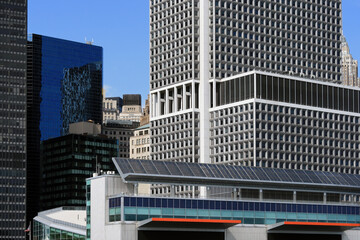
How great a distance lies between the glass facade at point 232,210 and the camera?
15238cm

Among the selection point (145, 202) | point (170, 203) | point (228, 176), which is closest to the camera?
point (145, 202)

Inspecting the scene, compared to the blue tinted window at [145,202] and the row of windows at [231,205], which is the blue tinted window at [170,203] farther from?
the blue tinted window at [145,202]

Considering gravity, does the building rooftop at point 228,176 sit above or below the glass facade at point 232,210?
above

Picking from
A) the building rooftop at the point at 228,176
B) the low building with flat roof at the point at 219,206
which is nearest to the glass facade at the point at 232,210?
the low building with flat roof at the point at 219,206

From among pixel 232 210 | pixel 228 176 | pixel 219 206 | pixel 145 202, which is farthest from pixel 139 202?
pixel 228 176

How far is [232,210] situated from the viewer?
532 ft

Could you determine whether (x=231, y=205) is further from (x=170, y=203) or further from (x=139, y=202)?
(x=139, y=202)

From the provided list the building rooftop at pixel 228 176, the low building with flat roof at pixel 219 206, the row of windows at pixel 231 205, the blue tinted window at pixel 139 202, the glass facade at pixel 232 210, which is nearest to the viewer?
the blue tinted window at pixel 139 202

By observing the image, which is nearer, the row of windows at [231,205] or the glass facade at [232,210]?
the glass facade at [232,210]

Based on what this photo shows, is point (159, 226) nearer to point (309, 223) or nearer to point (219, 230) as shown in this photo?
point (219, 230)

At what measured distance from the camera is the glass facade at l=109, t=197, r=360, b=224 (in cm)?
15238

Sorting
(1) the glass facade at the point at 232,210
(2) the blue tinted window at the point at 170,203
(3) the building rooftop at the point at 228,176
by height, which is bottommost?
(1) the glass facade at the point at 232,210

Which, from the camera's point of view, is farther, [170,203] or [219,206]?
[219,206]

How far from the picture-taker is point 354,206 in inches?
6949
